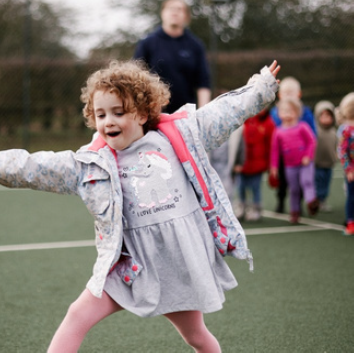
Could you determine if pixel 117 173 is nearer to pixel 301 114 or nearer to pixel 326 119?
pixel 301 114

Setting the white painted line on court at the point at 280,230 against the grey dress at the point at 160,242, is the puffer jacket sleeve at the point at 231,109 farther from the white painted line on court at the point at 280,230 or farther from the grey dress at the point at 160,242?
the white painted line on court at the point at 280,230

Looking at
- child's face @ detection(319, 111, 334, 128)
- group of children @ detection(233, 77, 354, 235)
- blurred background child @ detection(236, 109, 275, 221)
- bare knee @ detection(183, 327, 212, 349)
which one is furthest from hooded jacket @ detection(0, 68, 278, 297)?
child's face @ detection(319, 111, 334, 128)

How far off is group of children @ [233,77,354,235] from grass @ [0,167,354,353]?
647 mm

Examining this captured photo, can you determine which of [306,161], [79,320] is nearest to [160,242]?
[79,320]

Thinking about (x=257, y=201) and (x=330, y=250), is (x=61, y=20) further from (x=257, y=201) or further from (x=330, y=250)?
(x=330, y=250)

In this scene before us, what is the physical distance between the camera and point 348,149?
6.02 metres

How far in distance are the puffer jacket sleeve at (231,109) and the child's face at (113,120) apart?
278 mm

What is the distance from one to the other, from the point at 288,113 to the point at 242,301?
314 centimetres

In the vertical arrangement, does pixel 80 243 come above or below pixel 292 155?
below

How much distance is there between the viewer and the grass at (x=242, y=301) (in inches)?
131

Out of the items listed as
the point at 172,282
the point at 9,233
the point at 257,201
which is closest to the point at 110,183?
the point at 172,282

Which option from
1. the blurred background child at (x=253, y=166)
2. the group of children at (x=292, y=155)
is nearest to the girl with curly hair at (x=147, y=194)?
the group of children at (x=292, y=155)

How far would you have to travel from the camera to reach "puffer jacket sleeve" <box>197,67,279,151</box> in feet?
7.97

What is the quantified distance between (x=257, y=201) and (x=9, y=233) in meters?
2.65
